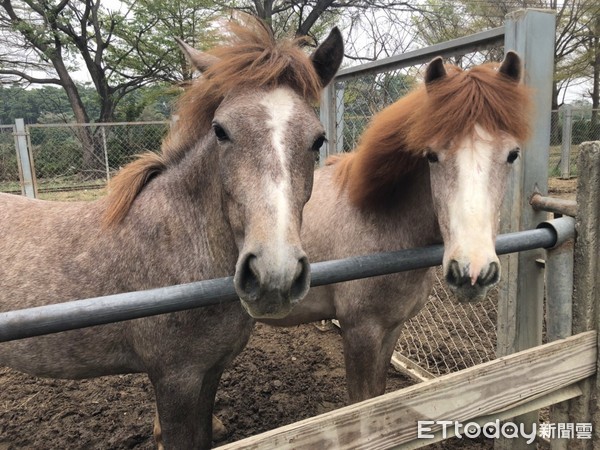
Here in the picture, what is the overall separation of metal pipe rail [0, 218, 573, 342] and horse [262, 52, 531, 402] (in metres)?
0.16

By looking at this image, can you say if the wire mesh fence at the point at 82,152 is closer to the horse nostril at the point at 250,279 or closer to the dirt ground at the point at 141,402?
the dirt ground at the point at 141,402

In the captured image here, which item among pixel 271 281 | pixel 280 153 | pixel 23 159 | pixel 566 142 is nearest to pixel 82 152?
pixel 23 159

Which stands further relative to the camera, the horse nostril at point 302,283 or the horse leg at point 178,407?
the horse leg at point 178,407

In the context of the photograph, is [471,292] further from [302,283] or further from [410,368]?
[410,368]

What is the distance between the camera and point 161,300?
3.52ft

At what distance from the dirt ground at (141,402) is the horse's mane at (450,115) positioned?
6.32 feet

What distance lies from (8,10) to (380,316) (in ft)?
66.9

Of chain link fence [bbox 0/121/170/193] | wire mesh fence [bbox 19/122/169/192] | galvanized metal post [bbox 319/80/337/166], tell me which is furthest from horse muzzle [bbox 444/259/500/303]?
wire mesh fence [bbox 19/122/169/192]

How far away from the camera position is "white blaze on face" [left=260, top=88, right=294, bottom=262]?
118 centimetres

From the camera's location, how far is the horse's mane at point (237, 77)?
4.88ft

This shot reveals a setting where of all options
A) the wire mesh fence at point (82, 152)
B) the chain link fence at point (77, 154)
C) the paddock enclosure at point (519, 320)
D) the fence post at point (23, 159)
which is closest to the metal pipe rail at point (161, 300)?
the paddock enclosure at point (519, 320)

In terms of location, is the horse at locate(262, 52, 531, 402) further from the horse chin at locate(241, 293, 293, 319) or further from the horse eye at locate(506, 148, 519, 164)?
the horse chin at locate(241, 293, 293, 319)

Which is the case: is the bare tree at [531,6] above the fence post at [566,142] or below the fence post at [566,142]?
above

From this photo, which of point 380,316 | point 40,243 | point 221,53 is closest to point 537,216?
point 380,316
